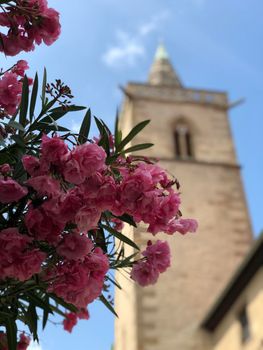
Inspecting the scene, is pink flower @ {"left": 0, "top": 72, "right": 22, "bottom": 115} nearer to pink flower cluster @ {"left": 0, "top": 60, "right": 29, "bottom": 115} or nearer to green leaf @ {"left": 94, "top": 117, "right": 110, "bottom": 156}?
pink flower cluster @ {"left": 0, "top": 60, "right": 29, "bottom": 115}

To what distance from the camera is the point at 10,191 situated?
1601mm

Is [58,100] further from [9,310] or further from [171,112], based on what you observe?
[171,112]

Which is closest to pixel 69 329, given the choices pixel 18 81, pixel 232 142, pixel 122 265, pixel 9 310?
pixel 122 265

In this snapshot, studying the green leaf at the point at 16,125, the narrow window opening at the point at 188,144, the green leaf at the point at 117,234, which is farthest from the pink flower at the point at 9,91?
the narrow window opening at the point at 188,144

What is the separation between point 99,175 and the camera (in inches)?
64.8

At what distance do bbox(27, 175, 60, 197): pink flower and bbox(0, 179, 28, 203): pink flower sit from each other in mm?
35

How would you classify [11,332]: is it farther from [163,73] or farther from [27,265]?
[163,73]

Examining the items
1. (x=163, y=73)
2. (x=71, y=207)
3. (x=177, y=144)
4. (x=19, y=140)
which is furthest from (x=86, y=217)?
(x=163, y=73)

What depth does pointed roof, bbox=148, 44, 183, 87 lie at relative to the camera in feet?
81.9

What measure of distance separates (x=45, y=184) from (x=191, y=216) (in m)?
15.0

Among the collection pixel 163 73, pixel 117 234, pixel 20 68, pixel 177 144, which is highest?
pixel 163 73

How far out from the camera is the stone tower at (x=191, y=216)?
46.2ft

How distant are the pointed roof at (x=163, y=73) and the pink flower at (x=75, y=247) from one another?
22.7 m

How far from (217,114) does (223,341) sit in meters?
10.3
